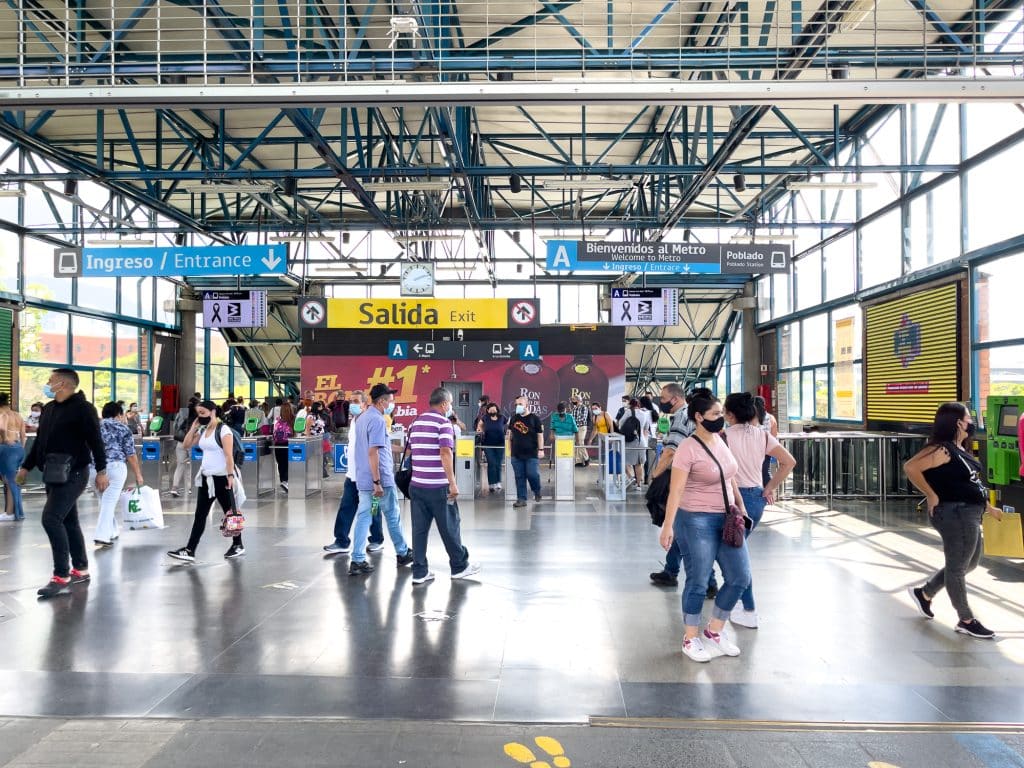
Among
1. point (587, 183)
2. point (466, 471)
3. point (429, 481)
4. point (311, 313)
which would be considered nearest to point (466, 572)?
point (429, 481)

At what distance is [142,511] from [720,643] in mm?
7334

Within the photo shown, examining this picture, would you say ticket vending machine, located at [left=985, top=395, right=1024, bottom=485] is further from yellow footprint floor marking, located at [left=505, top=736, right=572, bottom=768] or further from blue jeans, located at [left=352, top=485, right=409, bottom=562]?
yellow footprint floor marking, located at [left=505, top=736, right=572, bottom=768]

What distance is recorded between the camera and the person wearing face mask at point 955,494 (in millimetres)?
5371

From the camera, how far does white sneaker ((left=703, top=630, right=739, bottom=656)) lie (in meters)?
5.07

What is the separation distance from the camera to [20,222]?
19266 mm

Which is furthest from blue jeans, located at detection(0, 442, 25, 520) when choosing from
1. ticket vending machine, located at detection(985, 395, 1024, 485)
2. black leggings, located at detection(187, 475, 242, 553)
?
ticket vending machine, located at detection(985, 395, 1024, 485)

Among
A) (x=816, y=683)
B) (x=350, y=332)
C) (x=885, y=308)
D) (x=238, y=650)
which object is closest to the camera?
(x=816, y=683)

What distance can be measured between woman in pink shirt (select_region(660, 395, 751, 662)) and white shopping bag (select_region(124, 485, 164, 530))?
23.1 feet

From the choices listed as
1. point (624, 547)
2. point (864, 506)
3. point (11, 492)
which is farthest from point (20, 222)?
point (864, 506)

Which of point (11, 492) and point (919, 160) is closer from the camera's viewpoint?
point (11, 492)

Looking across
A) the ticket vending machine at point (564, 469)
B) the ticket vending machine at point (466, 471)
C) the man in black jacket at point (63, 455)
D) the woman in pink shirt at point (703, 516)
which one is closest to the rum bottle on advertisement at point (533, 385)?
the ticket vending machine at point (466, 471)

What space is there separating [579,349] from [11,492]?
50.2 ft

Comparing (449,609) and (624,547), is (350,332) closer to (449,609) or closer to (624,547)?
(624,547)

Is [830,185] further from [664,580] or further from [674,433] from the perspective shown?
[664,580]
